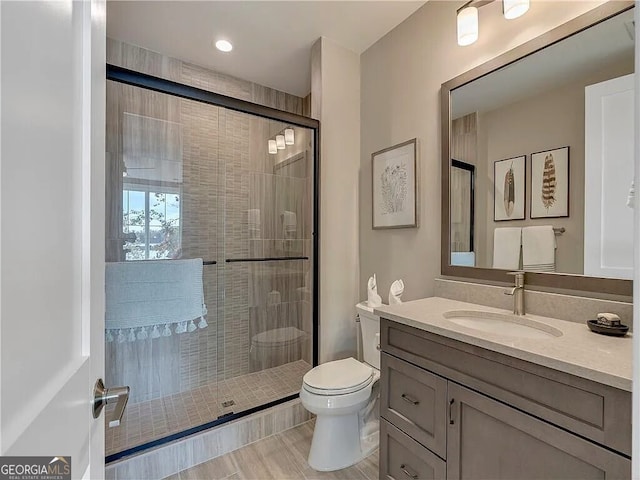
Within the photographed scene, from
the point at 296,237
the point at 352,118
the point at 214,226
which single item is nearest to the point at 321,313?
the point at 296,237

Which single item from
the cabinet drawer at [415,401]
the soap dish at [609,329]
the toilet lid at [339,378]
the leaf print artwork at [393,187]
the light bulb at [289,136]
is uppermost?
the light bulb at [289,136]

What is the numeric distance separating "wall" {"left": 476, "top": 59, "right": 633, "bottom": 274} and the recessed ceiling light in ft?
5.98

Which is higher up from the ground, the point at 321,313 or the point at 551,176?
the point at 551,176

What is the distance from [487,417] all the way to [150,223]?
2123mm

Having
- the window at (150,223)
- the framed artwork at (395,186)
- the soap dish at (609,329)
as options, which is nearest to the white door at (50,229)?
the soap dish at (609,329)

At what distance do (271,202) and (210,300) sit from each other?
890 millimetres

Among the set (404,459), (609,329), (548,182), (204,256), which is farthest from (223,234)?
(609,329)

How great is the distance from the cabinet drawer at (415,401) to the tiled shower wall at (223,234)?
976 mm

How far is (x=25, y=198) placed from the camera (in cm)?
33

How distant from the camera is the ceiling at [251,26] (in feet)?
6.07

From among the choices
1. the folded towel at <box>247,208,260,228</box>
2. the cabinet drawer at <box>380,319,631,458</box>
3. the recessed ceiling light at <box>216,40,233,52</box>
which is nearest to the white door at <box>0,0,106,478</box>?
the cabinet drawer at <box>380,319,631,458</box>

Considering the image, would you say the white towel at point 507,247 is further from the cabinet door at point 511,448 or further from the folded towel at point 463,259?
the cabinet door at point 511,448

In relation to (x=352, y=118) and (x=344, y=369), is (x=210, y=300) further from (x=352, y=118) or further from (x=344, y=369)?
(x=352, y=118)

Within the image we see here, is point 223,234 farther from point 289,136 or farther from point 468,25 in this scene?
point 468,25
